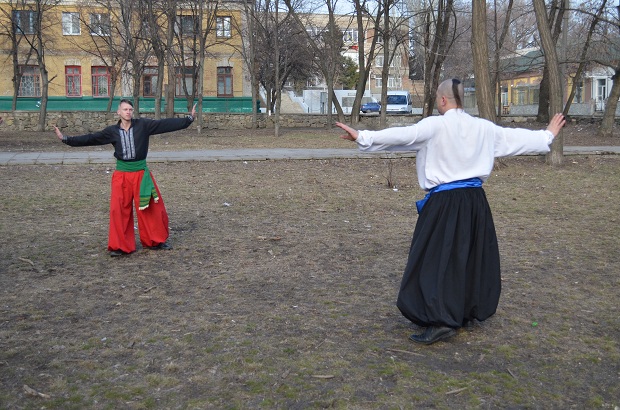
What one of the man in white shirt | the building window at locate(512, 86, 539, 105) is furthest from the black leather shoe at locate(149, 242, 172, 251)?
the building window at locate(512, 86, 539, 105)

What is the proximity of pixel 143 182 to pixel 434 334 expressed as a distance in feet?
13.2

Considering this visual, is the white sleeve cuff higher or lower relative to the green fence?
lower

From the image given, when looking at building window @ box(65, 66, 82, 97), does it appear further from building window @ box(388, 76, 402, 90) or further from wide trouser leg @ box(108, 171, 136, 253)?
wide trouser leg @ box(108, 171, 136, 253)

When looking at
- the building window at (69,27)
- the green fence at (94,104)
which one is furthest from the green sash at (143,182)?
the building window at (69,27)

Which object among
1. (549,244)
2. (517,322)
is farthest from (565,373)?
(549,244)

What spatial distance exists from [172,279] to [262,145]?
1685 cm

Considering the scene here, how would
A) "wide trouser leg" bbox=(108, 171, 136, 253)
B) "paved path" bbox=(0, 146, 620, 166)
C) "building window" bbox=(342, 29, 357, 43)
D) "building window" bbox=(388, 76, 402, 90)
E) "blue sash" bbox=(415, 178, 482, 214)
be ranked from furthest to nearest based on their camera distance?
"building window" bbox=(388, 76, 402, 90) < "building window" bbox=(342, 29, 357, 43) < "paved path" bbox=(0, 146, 620, 166) < "wide trouser leg" bbox=(108, 171, 136, 253) < "blue sash" bbox=(415, 178, 482, 214)

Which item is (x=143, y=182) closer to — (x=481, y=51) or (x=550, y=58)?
(x=481, y=51)

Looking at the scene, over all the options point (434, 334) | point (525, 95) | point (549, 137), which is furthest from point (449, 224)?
point (525, 95)

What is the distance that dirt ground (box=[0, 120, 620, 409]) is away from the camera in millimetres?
4258

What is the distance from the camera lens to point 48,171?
1564cm

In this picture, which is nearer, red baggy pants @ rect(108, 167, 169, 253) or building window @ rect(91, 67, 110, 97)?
red baggy pants @ rect(108, 167, 169, 253)

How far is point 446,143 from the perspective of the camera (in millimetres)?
4969

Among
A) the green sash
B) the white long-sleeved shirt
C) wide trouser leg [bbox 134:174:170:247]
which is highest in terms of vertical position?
the white long-sleeved shirt
